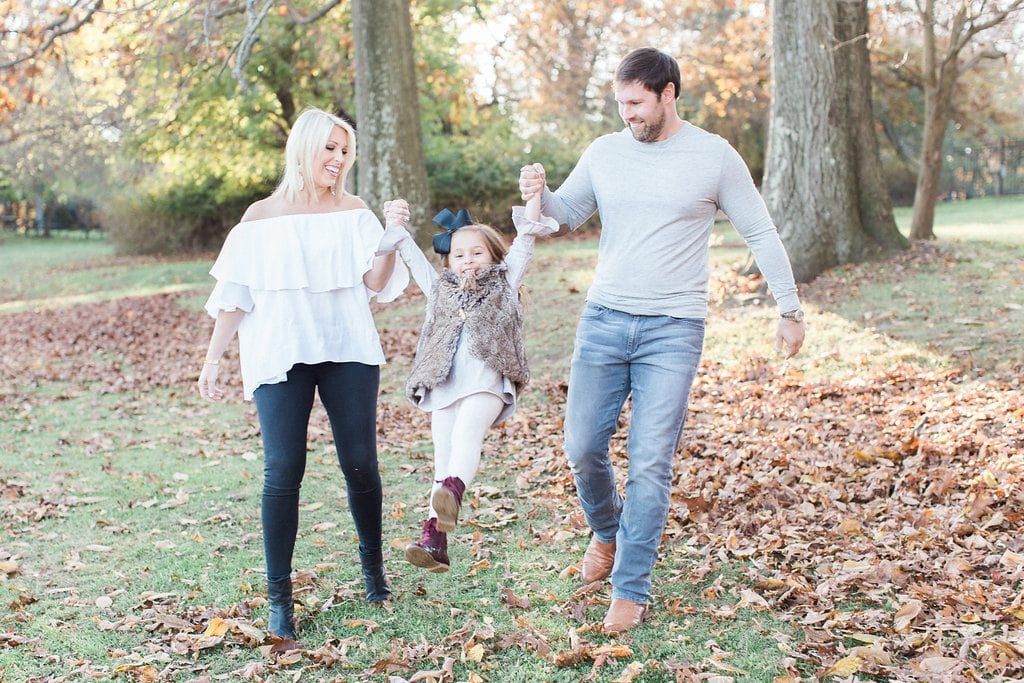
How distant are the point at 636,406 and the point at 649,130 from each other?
1.13m

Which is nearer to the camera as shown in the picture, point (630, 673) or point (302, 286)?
point (630, 673)

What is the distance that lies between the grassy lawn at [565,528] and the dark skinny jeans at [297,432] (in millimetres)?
541

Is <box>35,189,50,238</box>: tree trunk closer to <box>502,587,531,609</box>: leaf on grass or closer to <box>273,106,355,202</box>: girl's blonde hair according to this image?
<box>273,106,355,202</box>: girl's blonde hair

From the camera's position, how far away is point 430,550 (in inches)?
160

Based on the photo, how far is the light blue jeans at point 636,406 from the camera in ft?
A: 13.8

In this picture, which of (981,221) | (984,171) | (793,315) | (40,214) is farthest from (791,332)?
(40,214)

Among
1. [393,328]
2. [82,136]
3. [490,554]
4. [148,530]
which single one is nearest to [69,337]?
[393,328]

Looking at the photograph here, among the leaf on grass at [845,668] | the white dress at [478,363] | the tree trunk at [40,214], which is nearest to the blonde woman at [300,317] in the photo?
the white dress at [478,363]

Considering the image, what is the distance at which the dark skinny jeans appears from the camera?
13.9ft

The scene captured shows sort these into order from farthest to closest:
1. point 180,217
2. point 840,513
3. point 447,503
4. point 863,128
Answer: point 180,217 < point 863,128 < point 840,513 < point 447,503

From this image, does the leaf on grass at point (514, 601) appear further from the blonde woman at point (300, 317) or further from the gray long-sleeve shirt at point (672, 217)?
the gray long-sleeve shirt at point (672, 217)

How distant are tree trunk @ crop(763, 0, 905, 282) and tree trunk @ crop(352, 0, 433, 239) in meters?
5.63

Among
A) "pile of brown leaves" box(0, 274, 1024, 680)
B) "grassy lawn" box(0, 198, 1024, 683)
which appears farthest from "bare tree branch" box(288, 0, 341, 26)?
"pile of brown leaves" box(0, 274, 1024, 680)

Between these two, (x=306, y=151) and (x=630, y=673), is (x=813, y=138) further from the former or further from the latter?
(x=630, y=673)
